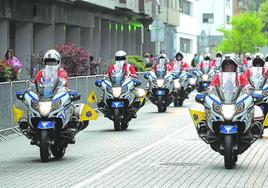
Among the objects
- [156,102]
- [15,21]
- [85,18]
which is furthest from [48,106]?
[85,18]

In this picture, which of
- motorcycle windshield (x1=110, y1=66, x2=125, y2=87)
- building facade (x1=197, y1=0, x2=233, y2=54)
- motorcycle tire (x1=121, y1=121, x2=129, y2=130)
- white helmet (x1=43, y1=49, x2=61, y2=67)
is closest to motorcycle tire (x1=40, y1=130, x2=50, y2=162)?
white helmet (x1=43, y1=49, x2=61, y2=67)

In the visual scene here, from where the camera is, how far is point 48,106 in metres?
14.9

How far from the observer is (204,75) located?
136ft

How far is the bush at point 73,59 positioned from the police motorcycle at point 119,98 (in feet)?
26.1

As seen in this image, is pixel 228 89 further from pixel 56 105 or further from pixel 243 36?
pixel 243 36

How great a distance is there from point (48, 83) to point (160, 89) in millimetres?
14207

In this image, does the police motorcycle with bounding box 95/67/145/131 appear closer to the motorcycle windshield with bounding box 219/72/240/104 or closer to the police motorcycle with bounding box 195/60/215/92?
the motorcycle windshield with bounding box 219/72/240/104

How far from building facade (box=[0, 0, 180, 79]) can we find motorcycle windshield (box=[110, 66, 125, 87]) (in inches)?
355

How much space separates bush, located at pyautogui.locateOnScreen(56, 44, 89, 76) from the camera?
2989 centimetres

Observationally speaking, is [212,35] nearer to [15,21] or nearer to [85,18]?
[85,18]

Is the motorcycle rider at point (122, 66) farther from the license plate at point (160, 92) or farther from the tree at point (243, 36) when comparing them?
the tree at point (243, 36)

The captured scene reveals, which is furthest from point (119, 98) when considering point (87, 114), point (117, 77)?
point (87, 114)

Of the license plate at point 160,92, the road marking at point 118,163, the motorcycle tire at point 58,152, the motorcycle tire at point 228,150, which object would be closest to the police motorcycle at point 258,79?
the road marking at point 118,163

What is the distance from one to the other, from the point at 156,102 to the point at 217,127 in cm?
1550
